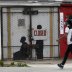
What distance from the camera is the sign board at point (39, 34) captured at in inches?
823

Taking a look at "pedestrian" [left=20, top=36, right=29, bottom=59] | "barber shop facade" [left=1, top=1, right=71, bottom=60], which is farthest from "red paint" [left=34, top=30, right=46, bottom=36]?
"pedestrian" [left=20, top=36, right=29, bottom=59]

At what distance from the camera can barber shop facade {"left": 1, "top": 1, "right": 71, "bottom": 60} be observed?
823 inches

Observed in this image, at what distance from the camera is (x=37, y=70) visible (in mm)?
15461

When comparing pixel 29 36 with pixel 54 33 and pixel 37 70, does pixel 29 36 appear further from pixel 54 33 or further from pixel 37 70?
pixel 37 70

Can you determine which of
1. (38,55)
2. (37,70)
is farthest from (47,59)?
(37,70)

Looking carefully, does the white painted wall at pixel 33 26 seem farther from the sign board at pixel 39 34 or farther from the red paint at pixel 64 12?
the red paint at pixel 64 12

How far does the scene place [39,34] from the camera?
2089 cm

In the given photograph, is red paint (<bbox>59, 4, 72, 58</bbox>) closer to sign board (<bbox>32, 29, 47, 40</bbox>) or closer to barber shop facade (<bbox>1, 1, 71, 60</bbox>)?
barber shop facade (<bbox>1, 1, 71, 60</bbox>)

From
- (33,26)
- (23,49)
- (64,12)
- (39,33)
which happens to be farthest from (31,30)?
(64,12)

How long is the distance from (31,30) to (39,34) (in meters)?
0.44

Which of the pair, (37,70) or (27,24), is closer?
(37,70)

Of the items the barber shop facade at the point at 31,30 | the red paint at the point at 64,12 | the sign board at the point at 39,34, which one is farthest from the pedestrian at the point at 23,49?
the red paint at the point at 64,12

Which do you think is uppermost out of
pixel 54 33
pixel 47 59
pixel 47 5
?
pixel 47 5

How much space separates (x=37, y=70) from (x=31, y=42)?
5.53 meters
